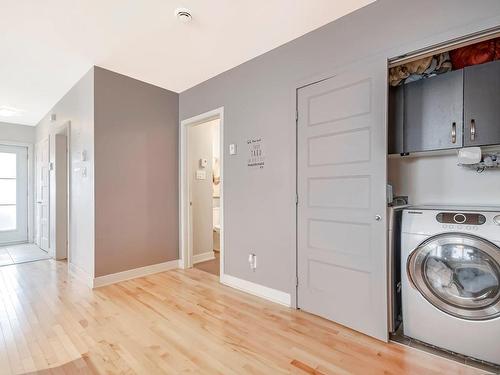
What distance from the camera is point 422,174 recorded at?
2.16 metres

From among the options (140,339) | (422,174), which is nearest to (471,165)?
(422,174)

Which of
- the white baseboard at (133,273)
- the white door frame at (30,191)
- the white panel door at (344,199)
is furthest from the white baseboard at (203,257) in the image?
the white door frame at (30,191)

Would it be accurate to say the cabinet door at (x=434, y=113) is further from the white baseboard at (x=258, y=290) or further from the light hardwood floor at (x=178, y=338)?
the white baseboard at (x=258, y=290)

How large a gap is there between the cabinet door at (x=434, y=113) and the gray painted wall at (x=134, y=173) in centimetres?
294

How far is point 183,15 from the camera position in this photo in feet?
7.05

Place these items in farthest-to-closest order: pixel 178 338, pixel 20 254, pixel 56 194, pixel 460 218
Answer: pixel 20 254 < pixel 56 194 < pixel 178 338 < pixel 460 218

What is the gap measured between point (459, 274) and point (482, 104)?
1139 millimetres

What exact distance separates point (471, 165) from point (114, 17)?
121 inches

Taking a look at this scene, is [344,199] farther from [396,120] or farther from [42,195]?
[42,195]

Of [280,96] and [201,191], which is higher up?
[280,96]

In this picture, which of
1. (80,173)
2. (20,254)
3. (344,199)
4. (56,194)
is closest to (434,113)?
(344,199)

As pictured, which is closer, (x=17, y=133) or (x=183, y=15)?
(x=183, y=15)

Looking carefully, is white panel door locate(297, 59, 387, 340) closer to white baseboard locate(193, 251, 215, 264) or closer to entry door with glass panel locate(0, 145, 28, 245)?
white baseboard locate(193, 251, 215, 264)

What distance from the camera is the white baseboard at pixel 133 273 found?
9.88 ft
